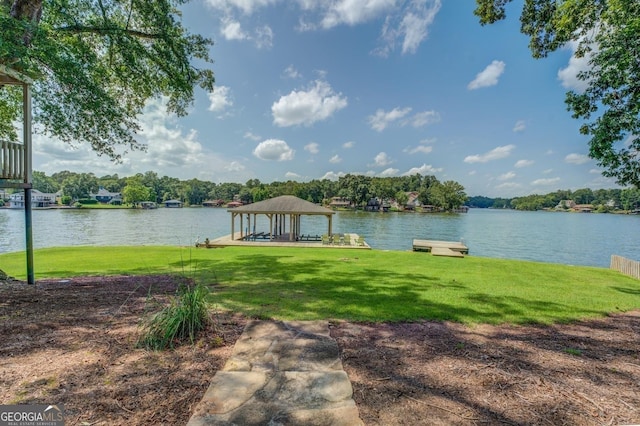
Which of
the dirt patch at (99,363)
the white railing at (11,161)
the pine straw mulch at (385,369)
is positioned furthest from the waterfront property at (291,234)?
the pine straw mulch at (385,369)

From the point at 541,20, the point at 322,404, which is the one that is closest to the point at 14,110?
the point at 322,404

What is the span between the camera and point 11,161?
523 centimetres

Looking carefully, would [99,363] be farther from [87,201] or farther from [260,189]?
[87,201]

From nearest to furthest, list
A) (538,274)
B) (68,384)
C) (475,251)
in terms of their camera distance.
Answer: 1. (68,384)
2. (538,274)
3. (475,251)

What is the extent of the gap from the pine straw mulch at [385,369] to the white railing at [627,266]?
834 centimetres

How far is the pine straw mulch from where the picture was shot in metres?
1.98

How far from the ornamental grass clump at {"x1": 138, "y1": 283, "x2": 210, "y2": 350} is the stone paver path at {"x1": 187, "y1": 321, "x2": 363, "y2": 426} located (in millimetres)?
514

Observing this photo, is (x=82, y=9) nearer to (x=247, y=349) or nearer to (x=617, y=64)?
(x=247, y=349)

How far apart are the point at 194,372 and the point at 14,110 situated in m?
9.68

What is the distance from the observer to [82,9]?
6.73 metres

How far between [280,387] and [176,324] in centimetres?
140

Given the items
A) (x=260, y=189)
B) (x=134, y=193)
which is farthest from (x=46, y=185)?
(x=260, y=189)

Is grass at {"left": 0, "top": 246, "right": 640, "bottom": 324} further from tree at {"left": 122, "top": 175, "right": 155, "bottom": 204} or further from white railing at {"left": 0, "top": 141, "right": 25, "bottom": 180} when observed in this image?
tree at {"left": 122, "top": 175, "right": 155, "bottom": 204}

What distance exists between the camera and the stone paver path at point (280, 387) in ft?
6.09
